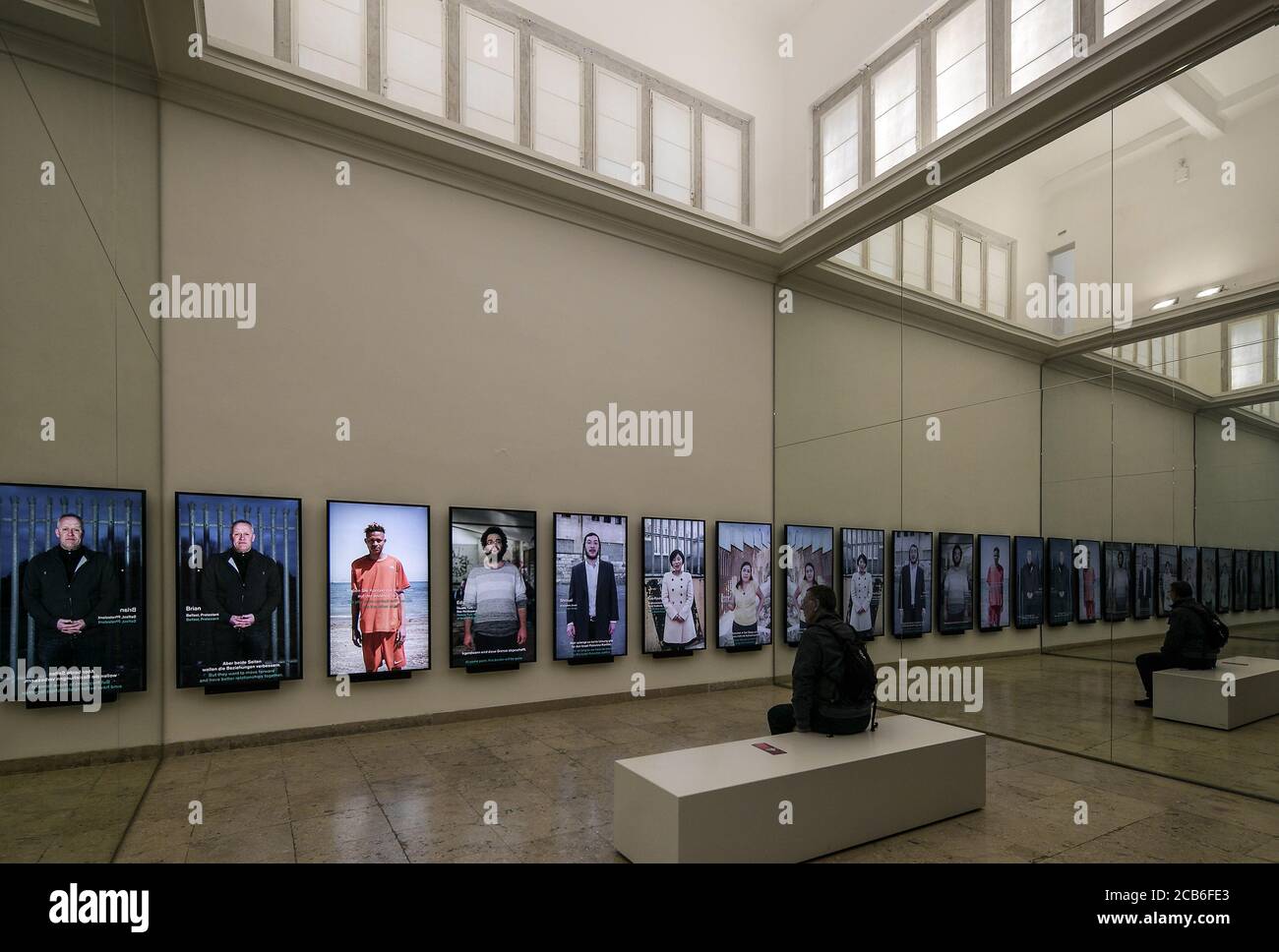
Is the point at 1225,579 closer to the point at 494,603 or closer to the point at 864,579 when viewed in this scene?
the point at 864,579

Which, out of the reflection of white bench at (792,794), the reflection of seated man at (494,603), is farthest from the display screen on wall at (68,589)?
the reflection of seated man at (494,603)

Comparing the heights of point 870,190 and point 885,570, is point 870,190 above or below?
above

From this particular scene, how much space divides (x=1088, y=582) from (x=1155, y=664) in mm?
1217

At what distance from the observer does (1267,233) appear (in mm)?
8609

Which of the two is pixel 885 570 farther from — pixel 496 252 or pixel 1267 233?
pixel 496 252

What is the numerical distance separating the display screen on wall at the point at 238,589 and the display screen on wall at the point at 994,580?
407 inches

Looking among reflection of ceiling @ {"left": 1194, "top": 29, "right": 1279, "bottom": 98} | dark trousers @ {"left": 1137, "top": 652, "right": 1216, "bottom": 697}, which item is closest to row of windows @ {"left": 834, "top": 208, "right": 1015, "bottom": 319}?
reflection of ceiling @ {"left": 1194, "top": 29, "right": 1279, "bottom": 98}

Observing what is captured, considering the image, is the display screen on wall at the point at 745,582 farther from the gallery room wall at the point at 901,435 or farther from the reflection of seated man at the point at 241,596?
the reflection of seated man at the point at 241,596

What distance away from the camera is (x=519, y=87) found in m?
13.2

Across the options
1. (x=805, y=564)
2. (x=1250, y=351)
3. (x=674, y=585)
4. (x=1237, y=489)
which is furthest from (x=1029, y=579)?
(x=674, y=585)
